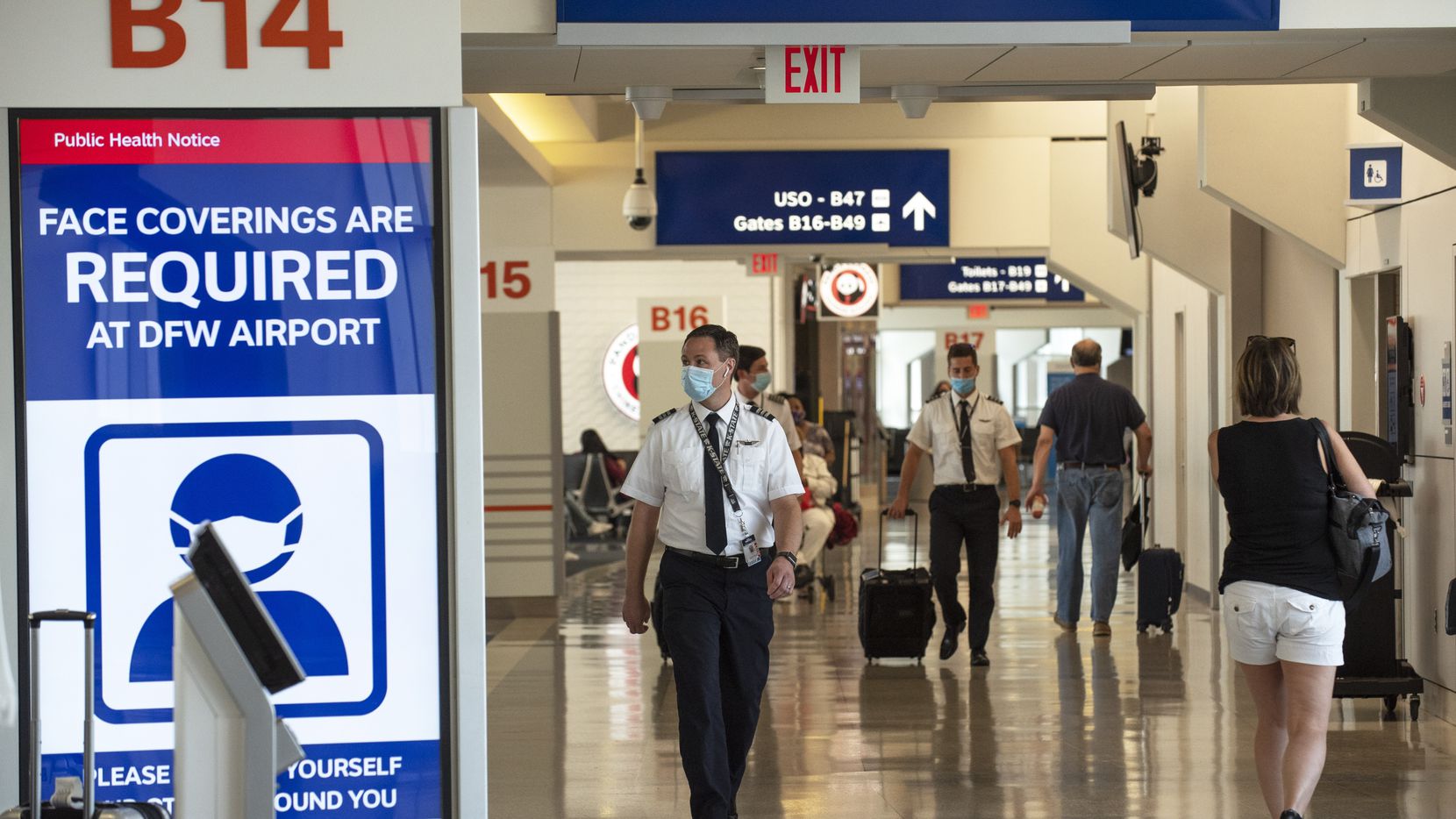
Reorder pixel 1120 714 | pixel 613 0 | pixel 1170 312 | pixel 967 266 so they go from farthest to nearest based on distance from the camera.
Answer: pixel 967 266
pixel 1170 312
pixel 1120 714
pixel 613 0

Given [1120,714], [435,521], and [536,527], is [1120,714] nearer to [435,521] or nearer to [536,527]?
[435,521]

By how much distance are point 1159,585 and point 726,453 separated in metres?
5.31

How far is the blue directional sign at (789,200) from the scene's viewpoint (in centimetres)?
1118

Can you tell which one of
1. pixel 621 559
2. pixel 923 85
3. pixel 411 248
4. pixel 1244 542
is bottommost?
pixel 621 559

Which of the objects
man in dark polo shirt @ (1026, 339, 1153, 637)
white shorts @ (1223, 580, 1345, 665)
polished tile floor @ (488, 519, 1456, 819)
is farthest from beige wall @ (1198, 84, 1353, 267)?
white shorts @ (1223, 580, 1345, 665)

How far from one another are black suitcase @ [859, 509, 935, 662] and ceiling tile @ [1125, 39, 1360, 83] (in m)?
3.03

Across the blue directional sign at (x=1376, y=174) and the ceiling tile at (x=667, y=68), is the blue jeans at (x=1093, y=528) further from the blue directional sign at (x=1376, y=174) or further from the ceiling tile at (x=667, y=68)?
the ceiling tile at (x=667, y=68)

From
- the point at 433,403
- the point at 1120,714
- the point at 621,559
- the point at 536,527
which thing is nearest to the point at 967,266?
the point at 621,559

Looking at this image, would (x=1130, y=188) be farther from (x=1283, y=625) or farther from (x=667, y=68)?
(x=1283, y=625)

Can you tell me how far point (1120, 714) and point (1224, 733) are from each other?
1.77 ft

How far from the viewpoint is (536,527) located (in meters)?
10.9

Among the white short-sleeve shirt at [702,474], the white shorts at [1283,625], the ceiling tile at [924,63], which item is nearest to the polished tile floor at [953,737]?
the white shorts at [1283,625]

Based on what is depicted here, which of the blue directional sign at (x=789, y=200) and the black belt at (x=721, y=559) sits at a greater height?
the blue directional sign at (x=789, y=200)

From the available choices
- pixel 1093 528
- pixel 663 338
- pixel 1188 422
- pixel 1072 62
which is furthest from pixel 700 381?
pixel 663 338
